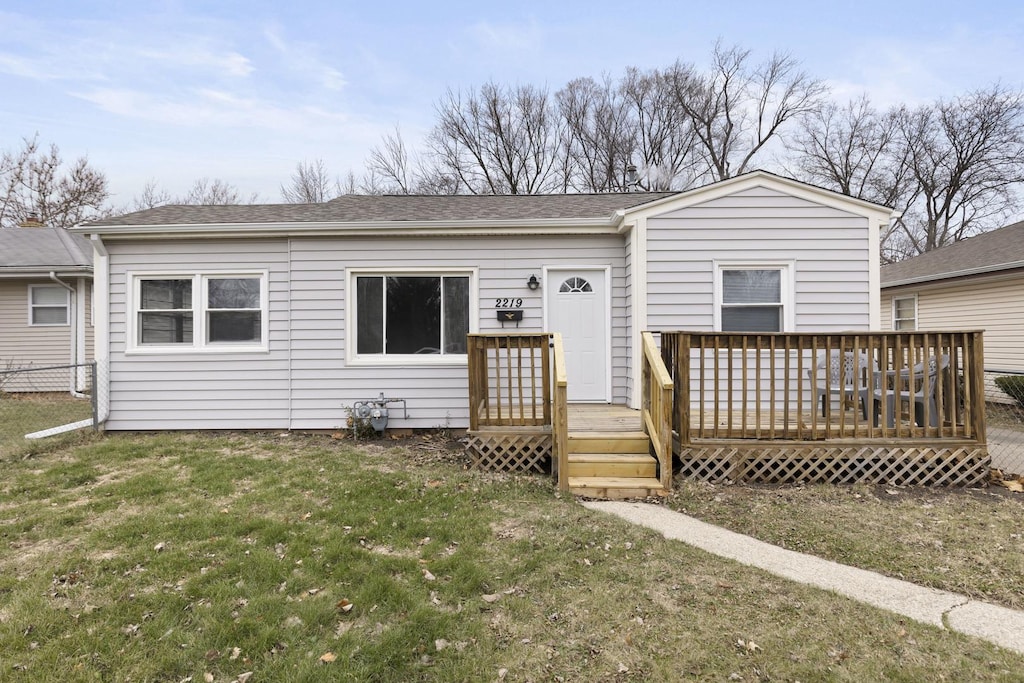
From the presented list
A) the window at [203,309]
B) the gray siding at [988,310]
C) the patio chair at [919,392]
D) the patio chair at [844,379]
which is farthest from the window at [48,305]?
the gray siding at [988,310]

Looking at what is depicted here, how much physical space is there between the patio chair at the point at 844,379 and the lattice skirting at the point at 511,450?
9.01ft

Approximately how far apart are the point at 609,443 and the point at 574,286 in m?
2.65

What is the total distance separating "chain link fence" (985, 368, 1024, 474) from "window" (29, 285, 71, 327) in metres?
16.7

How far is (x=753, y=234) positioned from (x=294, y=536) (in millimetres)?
6197

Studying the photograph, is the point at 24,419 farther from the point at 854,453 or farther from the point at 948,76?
the point at 948,76

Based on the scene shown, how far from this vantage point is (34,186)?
20.0 m

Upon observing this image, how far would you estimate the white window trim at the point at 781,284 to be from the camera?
6.50 m

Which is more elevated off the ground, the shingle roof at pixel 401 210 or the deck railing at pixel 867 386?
the shingle roof at pixel 401 210

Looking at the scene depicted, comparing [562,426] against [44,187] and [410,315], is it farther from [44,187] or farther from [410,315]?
[44,187]

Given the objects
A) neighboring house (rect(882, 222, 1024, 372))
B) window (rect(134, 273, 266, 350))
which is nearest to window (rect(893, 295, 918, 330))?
neighboring house (rect(882, 222, 1024, 372))

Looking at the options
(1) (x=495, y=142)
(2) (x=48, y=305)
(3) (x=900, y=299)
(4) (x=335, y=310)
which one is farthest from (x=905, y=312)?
(2) (x=48, y=305)

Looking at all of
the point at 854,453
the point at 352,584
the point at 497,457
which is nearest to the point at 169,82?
the point at 497,457

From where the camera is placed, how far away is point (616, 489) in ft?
15.2

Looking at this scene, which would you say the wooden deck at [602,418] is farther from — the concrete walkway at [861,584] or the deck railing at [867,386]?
the concrete walkway at [861,584]
